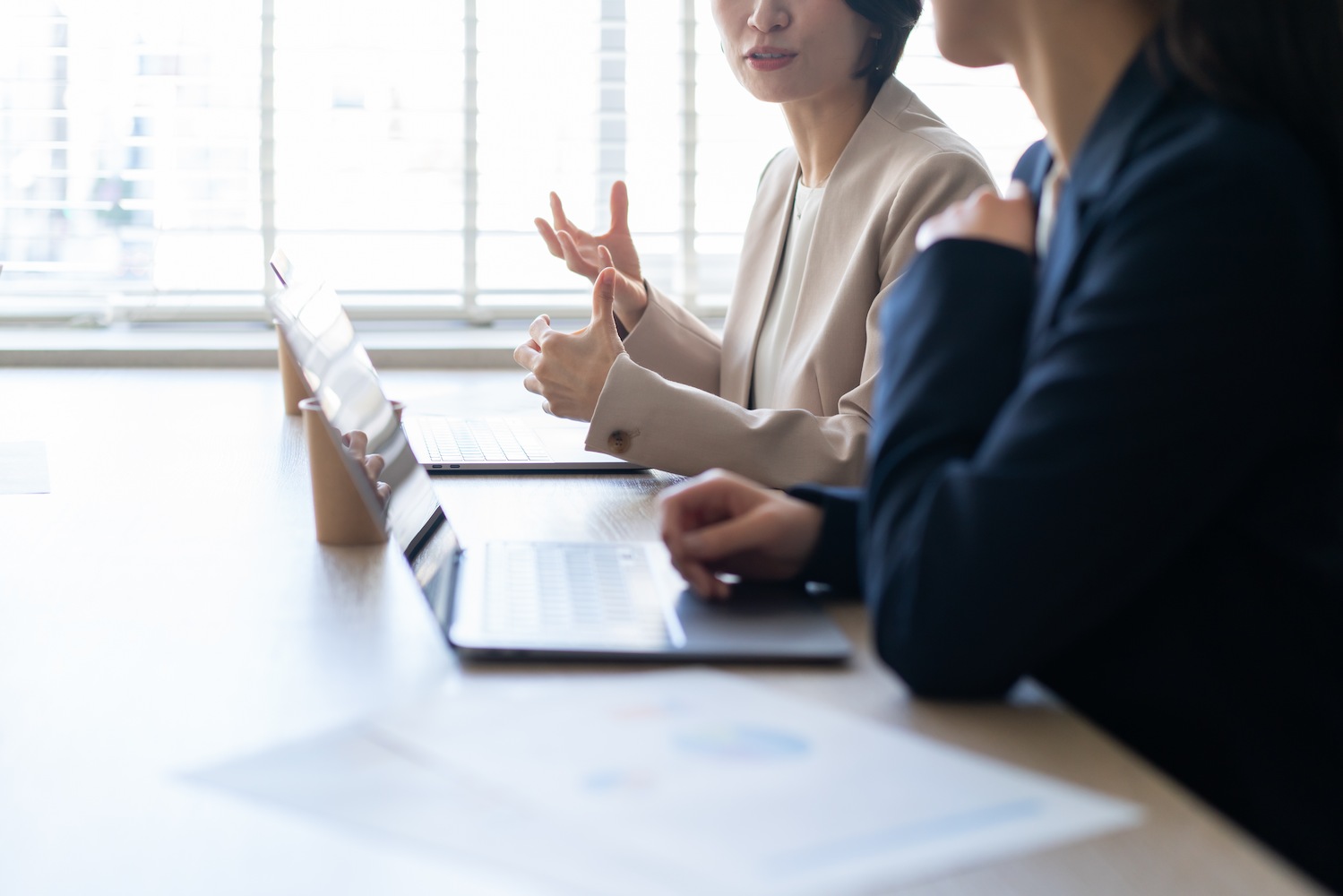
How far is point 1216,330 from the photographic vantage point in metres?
0.63

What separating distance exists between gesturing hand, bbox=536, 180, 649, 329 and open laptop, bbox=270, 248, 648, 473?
0.20 m

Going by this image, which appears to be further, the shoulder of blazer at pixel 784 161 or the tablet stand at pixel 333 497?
the shoulder of blazer at pixel 784 161

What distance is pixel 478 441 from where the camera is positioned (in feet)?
5.12

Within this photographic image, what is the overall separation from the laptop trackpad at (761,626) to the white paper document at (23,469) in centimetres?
79

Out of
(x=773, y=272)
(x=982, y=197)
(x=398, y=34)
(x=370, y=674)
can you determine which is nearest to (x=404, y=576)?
(x=370, y=674)

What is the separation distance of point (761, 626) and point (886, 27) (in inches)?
40.5

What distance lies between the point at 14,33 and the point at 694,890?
286cm

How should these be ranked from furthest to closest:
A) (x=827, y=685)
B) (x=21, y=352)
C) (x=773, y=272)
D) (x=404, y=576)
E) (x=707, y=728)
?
(x=21, y=352) → (x=773, y=272) → (x=404, y=576) → (x=827, y=685) → (x=707, y=728)

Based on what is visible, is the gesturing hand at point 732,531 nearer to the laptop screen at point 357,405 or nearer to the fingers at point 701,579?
the fingers at point 701,579

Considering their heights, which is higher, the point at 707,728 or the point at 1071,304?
the point at 1071,304

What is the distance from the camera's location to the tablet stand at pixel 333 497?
107 cm

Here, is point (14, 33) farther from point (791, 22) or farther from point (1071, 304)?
point (1071, 304)

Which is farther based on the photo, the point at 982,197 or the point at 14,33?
the point at 14,33

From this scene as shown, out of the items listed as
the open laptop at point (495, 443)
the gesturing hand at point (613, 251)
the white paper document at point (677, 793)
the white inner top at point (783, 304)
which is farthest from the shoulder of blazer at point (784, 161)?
the white paper document at point (677, 793)
